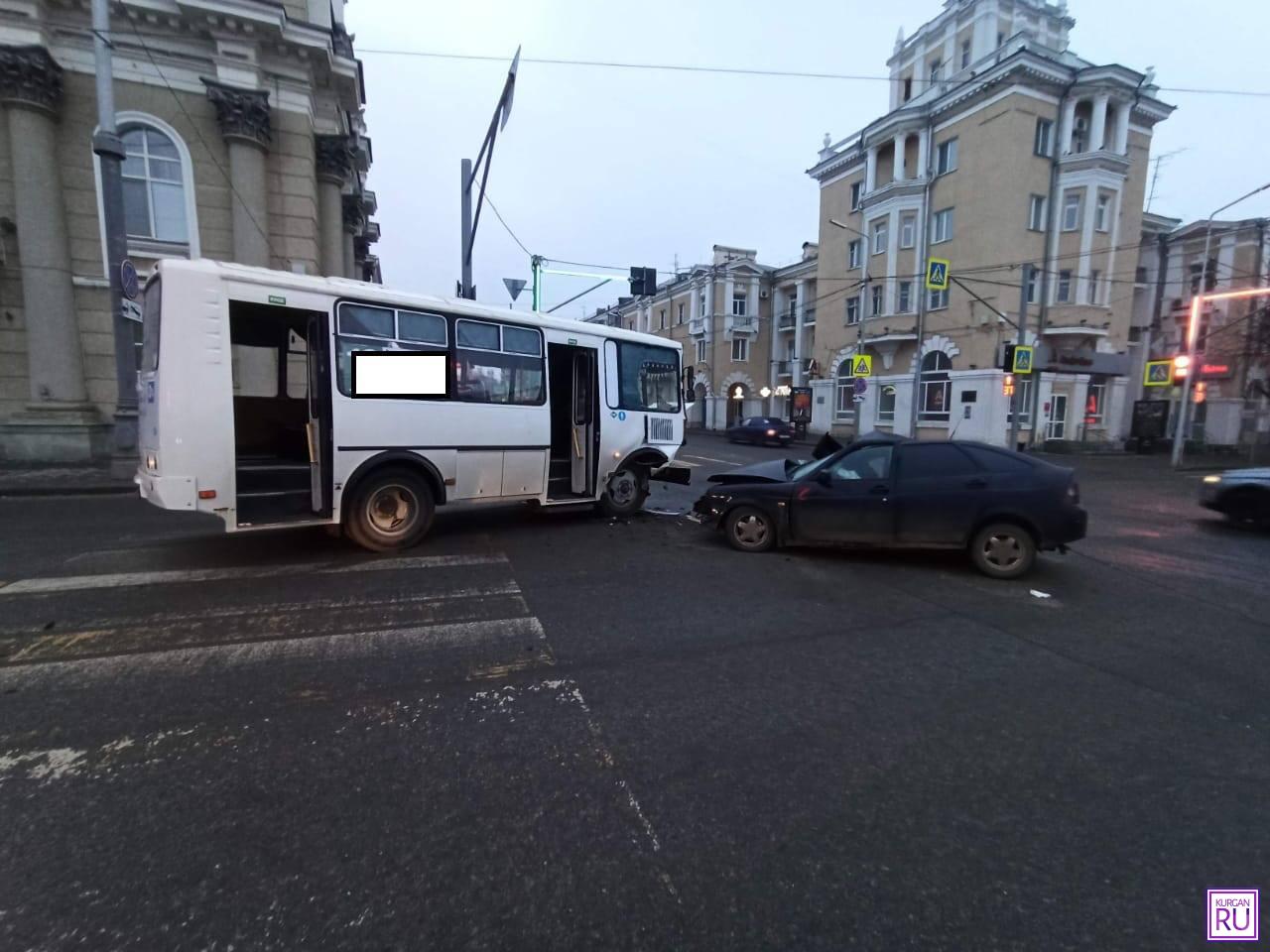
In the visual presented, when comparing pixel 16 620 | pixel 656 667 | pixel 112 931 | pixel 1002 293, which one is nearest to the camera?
pixel 112 931

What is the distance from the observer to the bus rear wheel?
6934 mm

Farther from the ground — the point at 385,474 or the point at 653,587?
the point at 385,474

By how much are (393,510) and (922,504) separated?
6.00 meters

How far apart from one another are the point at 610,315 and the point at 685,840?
7071 cm

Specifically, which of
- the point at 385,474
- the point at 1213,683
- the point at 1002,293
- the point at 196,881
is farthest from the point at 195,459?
the point at 1002,293

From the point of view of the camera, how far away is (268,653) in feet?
13.8

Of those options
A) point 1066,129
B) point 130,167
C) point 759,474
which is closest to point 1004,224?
point 1066,129

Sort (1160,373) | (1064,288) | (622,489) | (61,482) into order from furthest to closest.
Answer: (1064,288) → (1160,373) → (61,482) → (622,489)

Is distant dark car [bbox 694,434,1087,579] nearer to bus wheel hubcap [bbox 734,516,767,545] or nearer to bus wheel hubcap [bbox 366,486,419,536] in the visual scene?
bus wheel hubcap [bbox 734,516,767,545]

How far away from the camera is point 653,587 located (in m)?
5.94

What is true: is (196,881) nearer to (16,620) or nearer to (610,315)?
(16,620)

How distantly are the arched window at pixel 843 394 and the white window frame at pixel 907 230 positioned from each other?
673 cm

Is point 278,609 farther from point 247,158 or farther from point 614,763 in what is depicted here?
point 247,158

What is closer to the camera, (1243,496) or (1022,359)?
(1243,496)
